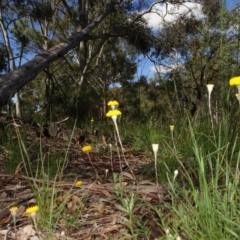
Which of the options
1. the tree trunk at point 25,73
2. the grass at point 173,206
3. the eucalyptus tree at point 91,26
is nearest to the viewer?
the grass at point 173,206

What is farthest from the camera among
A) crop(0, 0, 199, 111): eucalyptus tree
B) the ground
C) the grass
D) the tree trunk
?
crop(0, 0, 199, 111): eucalyptus tree

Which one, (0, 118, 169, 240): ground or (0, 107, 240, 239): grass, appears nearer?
(0, 107, 240, 239): grass

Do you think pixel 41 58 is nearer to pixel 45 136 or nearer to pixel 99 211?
pixel 45 136

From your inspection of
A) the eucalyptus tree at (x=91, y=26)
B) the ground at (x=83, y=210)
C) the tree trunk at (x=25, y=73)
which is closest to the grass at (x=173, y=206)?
the ground at (x=83, y=210)

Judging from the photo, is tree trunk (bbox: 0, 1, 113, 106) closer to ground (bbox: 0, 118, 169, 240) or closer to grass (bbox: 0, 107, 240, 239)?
ground (bbox: 0, 118, 169, 240)

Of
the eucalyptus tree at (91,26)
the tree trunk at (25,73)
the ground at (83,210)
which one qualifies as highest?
the eucalyptus tree at (91,26)

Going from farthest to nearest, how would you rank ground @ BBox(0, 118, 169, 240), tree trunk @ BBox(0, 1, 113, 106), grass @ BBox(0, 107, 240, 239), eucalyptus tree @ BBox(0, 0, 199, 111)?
eucalyptus tree @ BBox(0, 0, 199, 111) < tree trunk @ BBox(0, 1, 113, 106) < ground @ BBox(0, 118, 169, 240) < grass @ BBox(0, 107, 240, 239)

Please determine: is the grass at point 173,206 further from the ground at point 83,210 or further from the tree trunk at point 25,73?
the tree trunk at point 25,73

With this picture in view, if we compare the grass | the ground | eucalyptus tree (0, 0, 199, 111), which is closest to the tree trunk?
eucalyptus tree (0, 0, 199, 111)

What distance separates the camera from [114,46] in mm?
17875

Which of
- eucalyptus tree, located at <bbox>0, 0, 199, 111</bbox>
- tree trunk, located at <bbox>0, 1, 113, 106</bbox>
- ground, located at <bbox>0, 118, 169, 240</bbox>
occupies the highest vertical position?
eucalyptus tree, located at <bbox>0, 0, 199, 111</bbox>

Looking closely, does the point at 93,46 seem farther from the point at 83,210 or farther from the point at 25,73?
the point at 83,210

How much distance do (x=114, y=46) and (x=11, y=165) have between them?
1640cm

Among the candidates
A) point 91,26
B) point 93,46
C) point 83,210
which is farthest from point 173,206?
point 93,46
